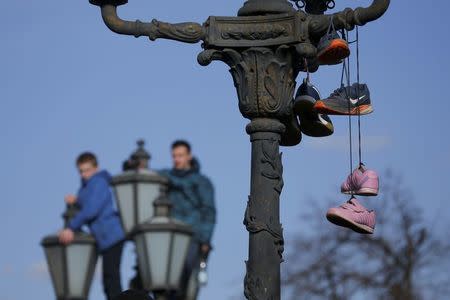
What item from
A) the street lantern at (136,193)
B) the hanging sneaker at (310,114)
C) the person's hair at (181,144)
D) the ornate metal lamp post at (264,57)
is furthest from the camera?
the street lantern at (136,193)

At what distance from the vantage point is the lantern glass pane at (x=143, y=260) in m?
12.4

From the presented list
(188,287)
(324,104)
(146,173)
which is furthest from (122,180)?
(324,104)

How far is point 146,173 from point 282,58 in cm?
289

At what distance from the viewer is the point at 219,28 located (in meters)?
10.4

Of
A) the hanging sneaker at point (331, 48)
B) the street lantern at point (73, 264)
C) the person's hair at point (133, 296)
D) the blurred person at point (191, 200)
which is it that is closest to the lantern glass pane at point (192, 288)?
the blurred person at point (191, 200)

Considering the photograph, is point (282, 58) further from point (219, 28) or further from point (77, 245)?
point (77, 245)

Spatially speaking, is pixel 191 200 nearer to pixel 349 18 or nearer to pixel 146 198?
pixel 146 198

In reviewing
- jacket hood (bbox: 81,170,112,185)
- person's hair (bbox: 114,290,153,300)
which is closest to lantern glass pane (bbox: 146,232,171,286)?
jacket hood (bbox: 81,170,112,185)

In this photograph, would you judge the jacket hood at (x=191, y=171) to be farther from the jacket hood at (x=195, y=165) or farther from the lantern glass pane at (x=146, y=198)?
the lantern glass pane at (x=146, y=198)

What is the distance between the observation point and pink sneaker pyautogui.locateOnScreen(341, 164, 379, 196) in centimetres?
1080

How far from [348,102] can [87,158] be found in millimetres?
2833

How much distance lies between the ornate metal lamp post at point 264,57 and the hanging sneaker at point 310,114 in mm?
134

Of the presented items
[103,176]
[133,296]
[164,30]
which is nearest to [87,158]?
[103,176]

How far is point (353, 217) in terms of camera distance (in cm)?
1059
